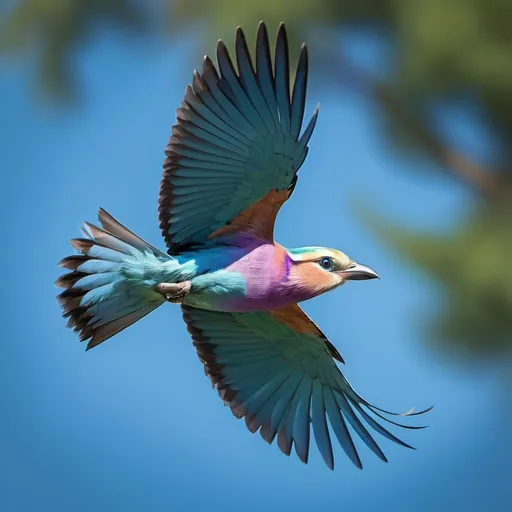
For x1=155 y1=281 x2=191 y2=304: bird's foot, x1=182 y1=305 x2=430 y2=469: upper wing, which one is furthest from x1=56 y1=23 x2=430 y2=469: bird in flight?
x1=182 y1=305 x2=430 y2=469: upper wing

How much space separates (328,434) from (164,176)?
0.57 m

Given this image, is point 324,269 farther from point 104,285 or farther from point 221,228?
point 104,285

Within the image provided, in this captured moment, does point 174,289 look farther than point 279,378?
No

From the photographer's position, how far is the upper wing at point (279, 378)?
5.92ft

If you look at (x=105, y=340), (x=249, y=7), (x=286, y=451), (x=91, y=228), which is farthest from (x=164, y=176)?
(x=249, y=7)

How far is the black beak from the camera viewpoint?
63.7 inches

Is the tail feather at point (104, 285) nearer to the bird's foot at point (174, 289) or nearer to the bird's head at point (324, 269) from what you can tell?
the bird's foot at point (174, 289)

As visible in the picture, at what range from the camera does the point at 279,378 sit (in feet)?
6.10

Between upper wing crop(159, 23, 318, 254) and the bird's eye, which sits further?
the bird's eye

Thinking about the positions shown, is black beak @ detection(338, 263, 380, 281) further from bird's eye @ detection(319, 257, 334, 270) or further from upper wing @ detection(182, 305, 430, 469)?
upper wing @ detection(182, 305, 430, 469)

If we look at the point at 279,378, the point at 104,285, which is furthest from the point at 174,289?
the point at 279,378

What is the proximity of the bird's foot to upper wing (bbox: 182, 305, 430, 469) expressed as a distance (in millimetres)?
266

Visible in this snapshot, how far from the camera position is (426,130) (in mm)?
4625

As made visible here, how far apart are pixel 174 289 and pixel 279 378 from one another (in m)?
0.41
